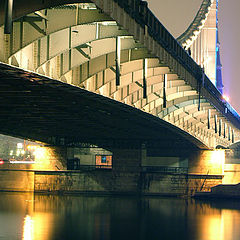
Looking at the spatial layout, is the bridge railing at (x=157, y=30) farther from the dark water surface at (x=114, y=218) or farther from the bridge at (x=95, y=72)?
the dark water surface at (x=114, y=218)

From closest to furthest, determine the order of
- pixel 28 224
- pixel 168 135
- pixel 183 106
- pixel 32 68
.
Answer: pixel 32 68 → pixel 28 224 → pixel 183 106 → pixel 168 135

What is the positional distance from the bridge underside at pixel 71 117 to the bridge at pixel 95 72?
7 centimetres

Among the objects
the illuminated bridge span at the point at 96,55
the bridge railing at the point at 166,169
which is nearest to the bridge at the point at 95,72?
the illuminated bridge span at the point at 96,55

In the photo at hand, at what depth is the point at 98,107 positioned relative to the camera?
4353 cm

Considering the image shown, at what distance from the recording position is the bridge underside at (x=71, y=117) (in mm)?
31547

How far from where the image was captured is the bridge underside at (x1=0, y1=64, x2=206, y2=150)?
104 ft

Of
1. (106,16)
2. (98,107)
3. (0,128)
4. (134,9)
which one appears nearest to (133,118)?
(98,107)

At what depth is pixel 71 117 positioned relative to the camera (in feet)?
167

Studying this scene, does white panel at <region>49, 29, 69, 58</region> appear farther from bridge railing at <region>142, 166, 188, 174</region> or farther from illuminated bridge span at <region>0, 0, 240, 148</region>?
bridge railing at <region>142, 166, 188, 174</region>

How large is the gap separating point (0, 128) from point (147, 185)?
81.8ft

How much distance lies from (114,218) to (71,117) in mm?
10364

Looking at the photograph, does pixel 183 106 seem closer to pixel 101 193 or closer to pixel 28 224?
pixel 28 224

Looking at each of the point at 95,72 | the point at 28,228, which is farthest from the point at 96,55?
the point at 28,228

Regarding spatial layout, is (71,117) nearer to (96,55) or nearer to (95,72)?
(95,72)
